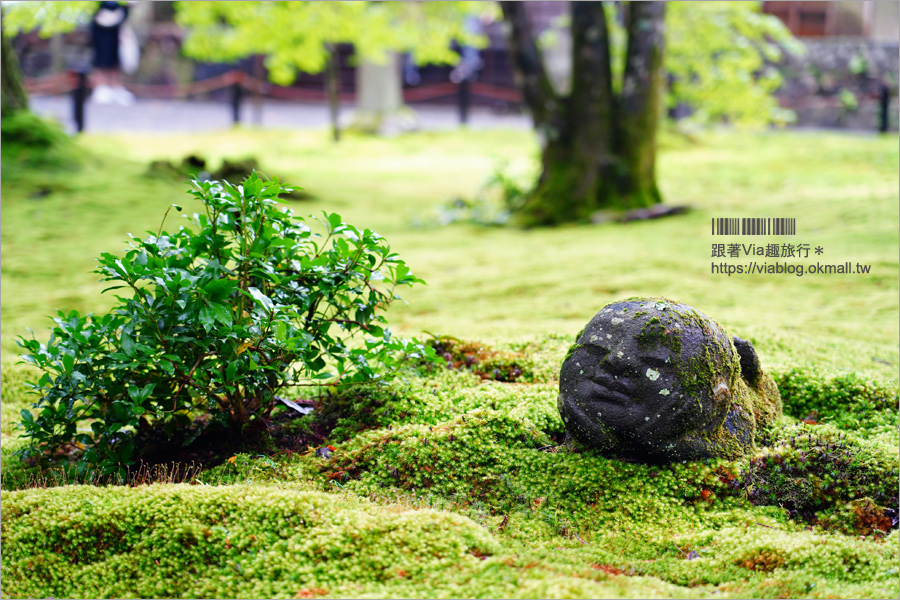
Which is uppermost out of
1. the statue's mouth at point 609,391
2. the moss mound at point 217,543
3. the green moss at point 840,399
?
the statue's mouth at point 609,391

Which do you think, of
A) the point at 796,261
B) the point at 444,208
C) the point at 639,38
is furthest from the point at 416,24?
the point at 796,261

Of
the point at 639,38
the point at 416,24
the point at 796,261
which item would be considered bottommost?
the point at 796,261

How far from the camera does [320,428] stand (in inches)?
154

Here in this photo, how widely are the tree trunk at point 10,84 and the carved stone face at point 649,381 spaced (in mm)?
9689

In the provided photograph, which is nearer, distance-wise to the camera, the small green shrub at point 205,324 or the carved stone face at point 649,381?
the carved stone face at point 649,381

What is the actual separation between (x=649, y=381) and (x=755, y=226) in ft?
23.6

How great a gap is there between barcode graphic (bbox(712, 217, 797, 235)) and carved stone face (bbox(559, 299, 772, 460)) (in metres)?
6.46

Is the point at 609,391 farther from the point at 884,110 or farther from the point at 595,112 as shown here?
the point at 884,110

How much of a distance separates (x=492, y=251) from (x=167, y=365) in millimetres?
6263

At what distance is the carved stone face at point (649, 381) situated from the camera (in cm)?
317

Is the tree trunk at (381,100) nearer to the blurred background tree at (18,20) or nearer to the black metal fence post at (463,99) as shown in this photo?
the black metal fence post at (463,99)

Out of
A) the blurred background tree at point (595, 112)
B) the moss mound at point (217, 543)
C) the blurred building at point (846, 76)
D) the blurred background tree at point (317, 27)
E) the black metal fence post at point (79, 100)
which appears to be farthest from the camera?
the blurred building at point (846, 76)

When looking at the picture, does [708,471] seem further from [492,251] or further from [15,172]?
[15,172]

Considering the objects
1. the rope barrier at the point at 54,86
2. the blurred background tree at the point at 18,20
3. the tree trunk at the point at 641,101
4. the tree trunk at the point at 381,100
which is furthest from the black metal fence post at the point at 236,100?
the tree trunk at the point at 641,101
